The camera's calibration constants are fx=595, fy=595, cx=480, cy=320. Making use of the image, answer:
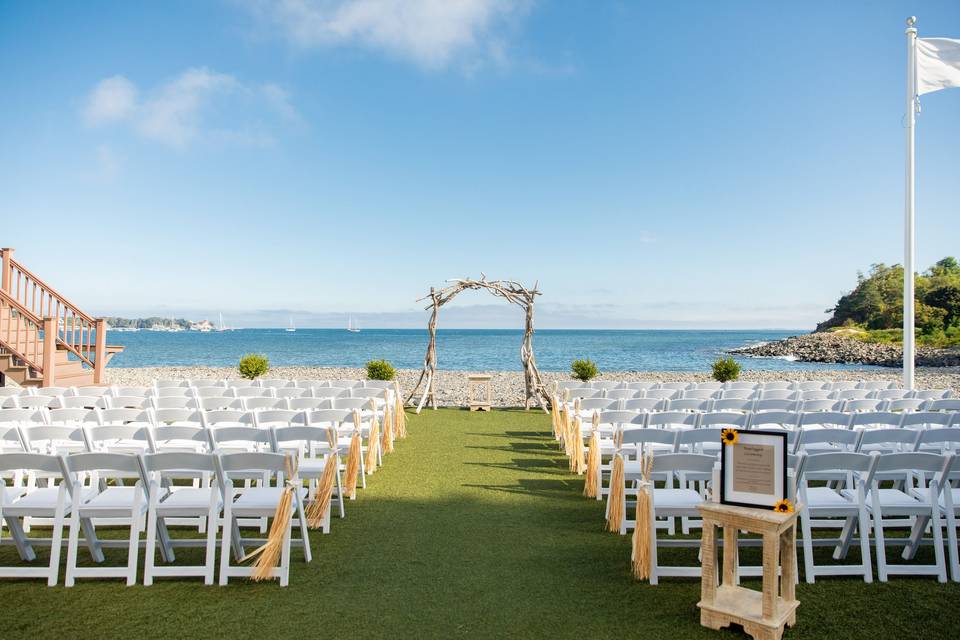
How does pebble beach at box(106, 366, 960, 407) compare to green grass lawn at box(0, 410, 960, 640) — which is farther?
pebble beach at box(106, 366, 960, 407)

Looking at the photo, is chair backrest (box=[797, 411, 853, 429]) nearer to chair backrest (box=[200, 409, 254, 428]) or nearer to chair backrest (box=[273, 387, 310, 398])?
chair backrest (box=[200, 409, 254, 428])

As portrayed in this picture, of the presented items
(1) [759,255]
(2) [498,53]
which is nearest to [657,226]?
(1) [759,255]

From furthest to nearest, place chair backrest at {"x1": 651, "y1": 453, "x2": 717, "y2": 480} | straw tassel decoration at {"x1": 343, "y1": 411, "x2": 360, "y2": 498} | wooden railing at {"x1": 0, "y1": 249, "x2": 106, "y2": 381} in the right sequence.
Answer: wooden railing at {"x1": 0, "y1": 249, "x2": 106, "y2": 381}
straw tassel decoration at {"x1": 343, "y1": 411, "x2": 360, "y2": 498}
chair backrest at {"x1": 651, "y1": 453, "x2": 717, "y2": 480}

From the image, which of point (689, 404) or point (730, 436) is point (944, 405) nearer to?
point (689, 404)

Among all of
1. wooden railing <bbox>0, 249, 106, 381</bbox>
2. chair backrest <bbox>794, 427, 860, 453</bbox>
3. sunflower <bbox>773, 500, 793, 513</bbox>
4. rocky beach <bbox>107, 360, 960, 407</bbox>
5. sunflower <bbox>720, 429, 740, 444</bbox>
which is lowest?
rocky beach <bbox>107, 360, 960, 407</bbox>

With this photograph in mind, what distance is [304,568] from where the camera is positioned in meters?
4.16

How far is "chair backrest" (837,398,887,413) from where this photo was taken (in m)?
7.90

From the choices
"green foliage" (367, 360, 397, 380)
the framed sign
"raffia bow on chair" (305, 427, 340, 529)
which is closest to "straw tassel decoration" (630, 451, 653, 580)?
the framed sign

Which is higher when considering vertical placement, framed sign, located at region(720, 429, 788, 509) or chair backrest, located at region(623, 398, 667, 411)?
framed sign, located at region(720, 429, 788, 509)

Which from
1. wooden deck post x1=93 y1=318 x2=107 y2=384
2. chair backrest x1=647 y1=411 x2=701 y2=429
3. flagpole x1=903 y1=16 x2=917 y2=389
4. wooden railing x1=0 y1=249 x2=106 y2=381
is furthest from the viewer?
wooden deck post x1=93 y1=318 x2=107 y2=384

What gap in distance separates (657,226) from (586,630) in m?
46.4

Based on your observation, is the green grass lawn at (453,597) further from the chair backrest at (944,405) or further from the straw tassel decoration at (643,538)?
the chair backrest at (944,405)

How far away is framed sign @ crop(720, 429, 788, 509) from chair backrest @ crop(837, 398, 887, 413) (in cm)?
571

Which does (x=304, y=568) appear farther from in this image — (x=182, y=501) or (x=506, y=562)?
(x=506, y=562)
